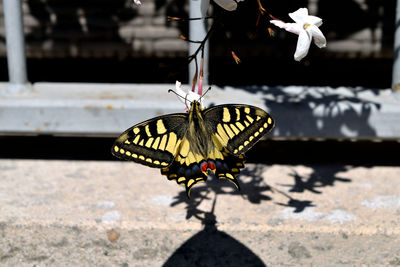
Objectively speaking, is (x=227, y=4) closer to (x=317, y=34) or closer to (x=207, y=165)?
(x=317, y=34)

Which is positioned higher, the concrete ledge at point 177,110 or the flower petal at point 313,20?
the flower petal at point 313,20

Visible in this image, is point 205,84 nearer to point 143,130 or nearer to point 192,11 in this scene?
point 192,11

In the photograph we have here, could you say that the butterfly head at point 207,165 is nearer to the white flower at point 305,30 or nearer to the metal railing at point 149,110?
the white flower at point 305,30

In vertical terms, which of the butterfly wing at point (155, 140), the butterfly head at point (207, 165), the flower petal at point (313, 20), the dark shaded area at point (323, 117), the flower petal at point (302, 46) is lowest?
the dark shaded area at point (323, 117)

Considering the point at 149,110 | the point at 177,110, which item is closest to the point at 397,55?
the point at 177,110

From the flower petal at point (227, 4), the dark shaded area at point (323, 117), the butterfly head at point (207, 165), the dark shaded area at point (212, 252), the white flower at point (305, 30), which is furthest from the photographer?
the dark shaded area at point (323, 117)

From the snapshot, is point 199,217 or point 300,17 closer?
point 300,17

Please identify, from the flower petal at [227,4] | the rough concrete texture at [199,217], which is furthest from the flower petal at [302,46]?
the rough concrete texture at [199,217]
